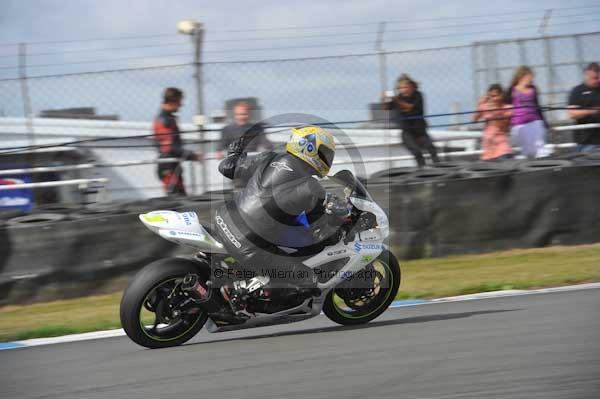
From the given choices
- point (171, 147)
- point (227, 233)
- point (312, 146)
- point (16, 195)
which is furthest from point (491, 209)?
point (16, 195)

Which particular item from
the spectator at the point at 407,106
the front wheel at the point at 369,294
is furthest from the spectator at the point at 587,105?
the front wheel at the point at 369,294

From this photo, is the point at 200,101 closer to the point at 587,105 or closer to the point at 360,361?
the point at 587,105

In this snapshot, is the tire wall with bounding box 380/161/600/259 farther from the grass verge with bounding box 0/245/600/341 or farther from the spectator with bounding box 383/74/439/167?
the spectator with bounding box 383/74/439/167

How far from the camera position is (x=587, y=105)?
10.1 m

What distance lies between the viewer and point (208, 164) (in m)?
9.43

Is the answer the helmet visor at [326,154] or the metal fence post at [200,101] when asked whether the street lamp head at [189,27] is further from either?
the helmet visor at [326,154]

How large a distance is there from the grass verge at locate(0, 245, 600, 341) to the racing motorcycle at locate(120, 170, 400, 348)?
4.45 ft

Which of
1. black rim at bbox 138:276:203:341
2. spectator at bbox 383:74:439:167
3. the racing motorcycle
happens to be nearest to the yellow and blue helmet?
the racing motorcycle

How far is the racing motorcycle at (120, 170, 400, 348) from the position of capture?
562 centimetres

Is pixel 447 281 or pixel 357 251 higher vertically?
pixel 357 251

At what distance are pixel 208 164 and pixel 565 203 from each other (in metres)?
3.93

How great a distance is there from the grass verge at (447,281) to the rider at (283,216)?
171cm

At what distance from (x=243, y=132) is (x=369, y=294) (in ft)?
11.9

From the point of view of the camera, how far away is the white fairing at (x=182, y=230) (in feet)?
18.5
